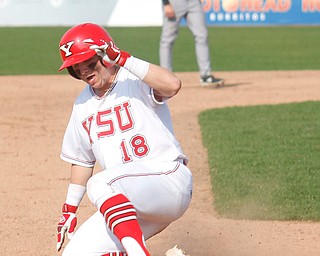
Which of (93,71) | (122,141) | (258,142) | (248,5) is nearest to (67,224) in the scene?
(122,141)

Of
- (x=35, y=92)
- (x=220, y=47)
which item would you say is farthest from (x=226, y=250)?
(x=220, y=47)

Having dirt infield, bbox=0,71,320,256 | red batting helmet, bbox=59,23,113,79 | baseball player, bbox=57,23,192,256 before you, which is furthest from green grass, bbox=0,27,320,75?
red batting helmet, bbox=59,23,113,79

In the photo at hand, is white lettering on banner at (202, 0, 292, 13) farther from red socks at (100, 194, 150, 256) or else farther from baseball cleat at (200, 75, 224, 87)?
red socks at (100, 194, 150, 256)

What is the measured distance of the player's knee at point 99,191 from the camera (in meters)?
4.13

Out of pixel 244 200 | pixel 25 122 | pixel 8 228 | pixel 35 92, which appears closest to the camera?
pixel 8 228

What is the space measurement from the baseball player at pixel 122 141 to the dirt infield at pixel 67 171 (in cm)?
134

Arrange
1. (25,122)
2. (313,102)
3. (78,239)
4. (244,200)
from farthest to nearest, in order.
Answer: (313,102)
(25,122)
(244,200)
(78,239)

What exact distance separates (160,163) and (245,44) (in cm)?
1698

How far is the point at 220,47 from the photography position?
67.4 feet

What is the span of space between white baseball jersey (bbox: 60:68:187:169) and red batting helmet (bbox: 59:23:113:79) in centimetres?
28

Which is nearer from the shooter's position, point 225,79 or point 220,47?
point 225,79

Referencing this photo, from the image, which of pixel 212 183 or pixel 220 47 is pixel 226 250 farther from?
pixel 220 47

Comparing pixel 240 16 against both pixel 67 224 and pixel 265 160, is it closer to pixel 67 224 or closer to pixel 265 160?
pixel 265 160

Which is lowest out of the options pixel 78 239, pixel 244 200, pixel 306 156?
pixel 306 156
